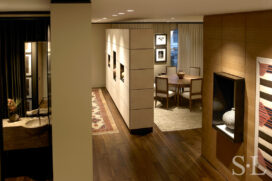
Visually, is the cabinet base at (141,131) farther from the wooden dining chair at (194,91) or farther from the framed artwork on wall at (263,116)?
the framed artwork on wall at (263,116)

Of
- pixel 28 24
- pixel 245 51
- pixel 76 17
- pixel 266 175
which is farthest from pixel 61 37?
pixel 266 175

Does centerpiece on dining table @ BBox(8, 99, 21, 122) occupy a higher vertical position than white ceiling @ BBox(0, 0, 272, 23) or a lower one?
lower

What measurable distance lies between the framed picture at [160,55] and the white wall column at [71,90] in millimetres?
8655

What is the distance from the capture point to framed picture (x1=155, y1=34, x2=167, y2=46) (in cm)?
1062

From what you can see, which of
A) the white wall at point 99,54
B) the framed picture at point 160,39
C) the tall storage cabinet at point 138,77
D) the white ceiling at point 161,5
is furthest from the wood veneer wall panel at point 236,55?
the white wall at point 99,54

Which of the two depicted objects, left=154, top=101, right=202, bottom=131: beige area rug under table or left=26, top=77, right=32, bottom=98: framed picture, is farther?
left=154, top=101, right=202, bottom=131: beige area rug under table

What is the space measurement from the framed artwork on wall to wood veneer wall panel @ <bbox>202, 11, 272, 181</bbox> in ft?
0.34

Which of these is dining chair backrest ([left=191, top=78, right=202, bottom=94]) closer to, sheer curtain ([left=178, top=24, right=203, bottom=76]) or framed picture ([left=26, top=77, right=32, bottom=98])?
sheer curtain ([left=178, top=24, right=203, bottom=76])

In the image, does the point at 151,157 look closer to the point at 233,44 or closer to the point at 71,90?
the point at 233,44

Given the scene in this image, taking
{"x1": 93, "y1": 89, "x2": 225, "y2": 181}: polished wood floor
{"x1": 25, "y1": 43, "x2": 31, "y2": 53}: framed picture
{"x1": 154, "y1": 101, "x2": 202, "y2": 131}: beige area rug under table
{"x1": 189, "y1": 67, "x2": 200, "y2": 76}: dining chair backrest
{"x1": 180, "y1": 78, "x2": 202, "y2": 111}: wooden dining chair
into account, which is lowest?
{"x1": 93, "y1": 89, "x2": 225, "y2": 181}: polished wood floor

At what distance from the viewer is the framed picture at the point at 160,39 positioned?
10624 mm

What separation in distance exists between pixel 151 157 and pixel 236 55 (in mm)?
2319

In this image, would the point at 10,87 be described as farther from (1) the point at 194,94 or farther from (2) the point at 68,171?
(1) the point at 194,94

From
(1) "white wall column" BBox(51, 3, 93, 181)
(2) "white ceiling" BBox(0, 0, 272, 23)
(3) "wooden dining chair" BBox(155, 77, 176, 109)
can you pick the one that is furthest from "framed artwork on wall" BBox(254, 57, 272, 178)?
(3) "wooden dining chair" BBox(155, 77, 176, 109)
